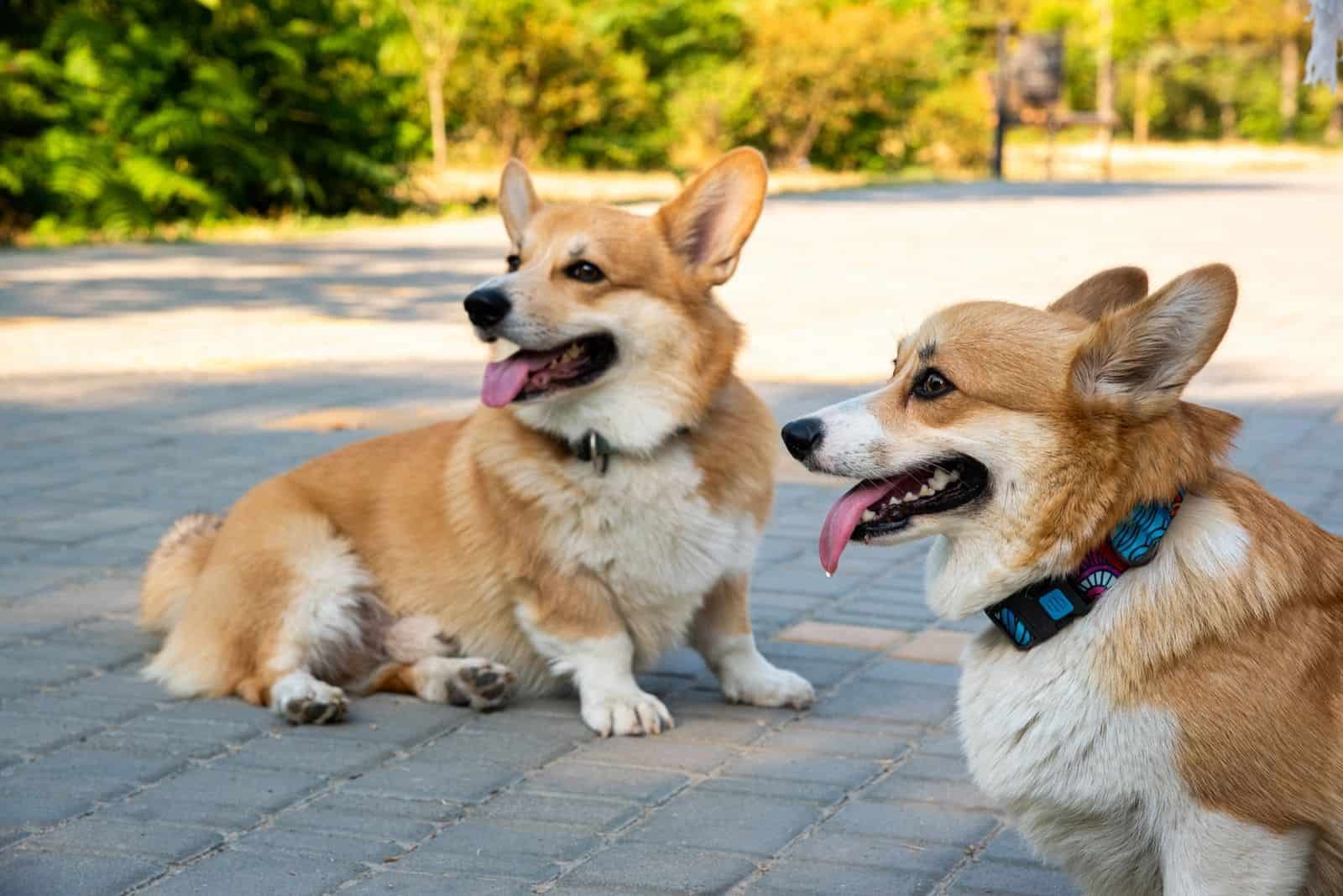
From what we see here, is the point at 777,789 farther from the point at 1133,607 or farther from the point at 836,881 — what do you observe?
the point at 1133,607

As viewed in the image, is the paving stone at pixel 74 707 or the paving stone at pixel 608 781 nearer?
the paving stone at pixel 608 781

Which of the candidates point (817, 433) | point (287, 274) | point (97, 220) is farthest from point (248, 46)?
point (817, 433)

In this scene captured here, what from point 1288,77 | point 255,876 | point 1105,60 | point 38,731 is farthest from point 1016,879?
point 1288,77

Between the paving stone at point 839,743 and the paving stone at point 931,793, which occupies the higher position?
the paving stone at point 931,793

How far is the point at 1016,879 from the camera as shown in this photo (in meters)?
3.14

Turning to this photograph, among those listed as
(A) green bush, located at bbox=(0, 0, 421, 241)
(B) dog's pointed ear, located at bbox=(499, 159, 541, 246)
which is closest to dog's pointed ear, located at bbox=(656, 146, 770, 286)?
(B) dog's pointed ear, located at bbox=(499, 159, 541, 246)

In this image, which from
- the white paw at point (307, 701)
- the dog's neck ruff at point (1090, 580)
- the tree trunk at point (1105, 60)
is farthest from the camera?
the tree trunk at point (1105, 60)

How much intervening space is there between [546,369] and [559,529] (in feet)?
1.39

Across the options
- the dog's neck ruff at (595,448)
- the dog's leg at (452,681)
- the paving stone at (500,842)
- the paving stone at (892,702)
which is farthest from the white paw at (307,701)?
the paving stone at (892,702)

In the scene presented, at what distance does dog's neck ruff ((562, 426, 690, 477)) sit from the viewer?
4141 mm

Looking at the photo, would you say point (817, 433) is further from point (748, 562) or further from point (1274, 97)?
point (1274, 97)

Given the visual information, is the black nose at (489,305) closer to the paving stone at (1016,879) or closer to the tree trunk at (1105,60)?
the paving stone at (1016,879)

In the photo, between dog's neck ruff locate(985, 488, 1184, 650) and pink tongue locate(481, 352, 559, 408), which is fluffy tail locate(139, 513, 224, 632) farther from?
dog's neck ruff locate(985, 488, 1184, 650)

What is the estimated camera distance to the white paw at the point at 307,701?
3.98m
